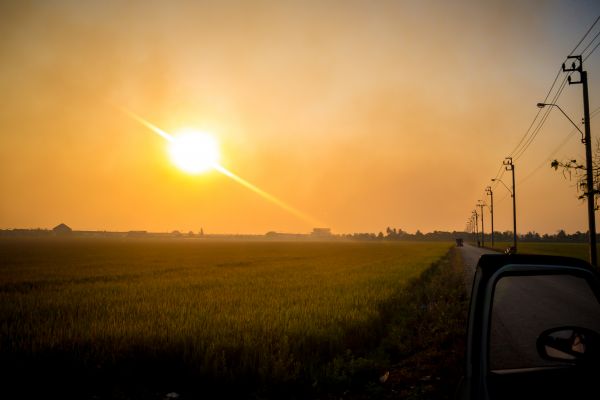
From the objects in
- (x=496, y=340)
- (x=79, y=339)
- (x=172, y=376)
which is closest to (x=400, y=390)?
(x=496, y=340)

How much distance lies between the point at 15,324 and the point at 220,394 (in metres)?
7.47

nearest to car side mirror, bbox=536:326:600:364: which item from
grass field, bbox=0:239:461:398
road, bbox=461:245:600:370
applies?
road, bbox=461:245:600:370

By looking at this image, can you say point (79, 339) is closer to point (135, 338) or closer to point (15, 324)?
point (135, 338)

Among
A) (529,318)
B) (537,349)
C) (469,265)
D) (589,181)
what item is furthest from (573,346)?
(469,265)

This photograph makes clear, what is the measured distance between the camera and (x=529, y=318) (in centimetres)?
1066

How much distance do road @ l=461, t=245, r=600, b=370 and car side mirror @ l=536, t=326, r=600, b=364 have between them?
255 centimetres

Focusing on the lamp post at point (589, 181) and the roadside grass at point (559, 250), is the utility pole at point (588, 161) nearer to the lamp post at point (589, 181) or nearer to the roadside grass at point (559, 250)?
the lamp post at point (589, 181)

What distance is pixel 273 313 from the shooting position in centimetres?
1184

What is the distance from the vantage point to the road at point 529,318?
7.20 m

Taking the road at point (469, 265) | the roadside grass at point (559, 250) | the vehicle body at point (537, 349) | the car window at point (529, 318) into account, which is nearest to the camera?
the vehicle body at point (537, 349)

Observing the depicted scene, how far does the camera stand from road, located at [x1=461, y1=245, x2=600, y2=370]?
720 cm

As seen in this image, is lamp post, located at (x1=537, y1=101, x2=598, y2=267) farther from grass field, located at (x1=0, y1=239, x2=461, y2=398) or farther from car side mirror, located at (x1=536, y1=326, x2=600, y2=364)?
car side mirror, located at (x1=536, y1=326, x2=600, y2=364)

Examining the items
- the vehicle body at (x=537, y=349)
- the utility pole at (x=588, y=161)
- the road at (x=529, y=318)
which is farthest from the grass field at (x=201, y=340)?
the utility pole at (x=588, y=161)

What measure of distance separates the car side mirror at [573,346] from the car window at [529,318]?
2.71m
